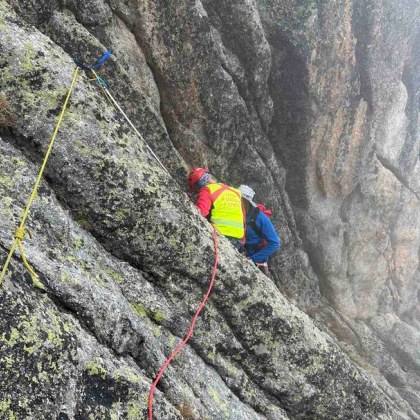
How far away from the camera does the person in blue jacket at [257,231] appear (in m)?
14.6

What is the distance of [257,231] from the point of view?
14.9 metres

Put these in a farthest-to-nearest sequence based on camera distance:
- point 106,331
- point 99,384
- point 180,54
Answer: point 180,54, point 106,331, point 99,384

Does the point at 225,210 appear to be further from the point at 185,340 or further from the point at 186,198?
the point at 185,340

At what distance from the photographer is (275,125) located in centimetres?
2070

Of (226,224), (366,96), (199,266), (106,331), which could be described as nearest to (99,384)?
(106,331)

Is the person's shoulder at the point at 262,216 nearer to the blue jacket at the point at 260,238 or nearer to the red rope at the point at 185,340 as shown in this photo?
the blue jacket at the point at 260,238

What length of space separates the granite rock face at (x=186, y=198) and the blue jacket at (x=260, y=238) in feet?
8.97

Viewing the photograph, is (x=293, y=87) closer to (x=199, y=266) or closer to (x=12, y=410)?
(x=199, y=266)

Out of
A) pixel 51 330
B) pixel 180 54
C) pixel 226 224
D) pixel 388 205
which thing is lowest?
pixel 51 330

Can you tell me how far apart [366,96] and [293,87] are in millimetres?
5703

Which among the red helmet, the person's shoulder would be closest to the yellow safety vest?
the red helmet

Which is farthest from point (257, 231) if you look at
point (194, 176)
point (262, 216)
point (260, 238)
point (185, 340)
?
point (185, 340)

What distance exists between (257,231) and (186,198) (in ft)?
14.8

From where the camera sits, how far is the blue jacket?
14680 mm
